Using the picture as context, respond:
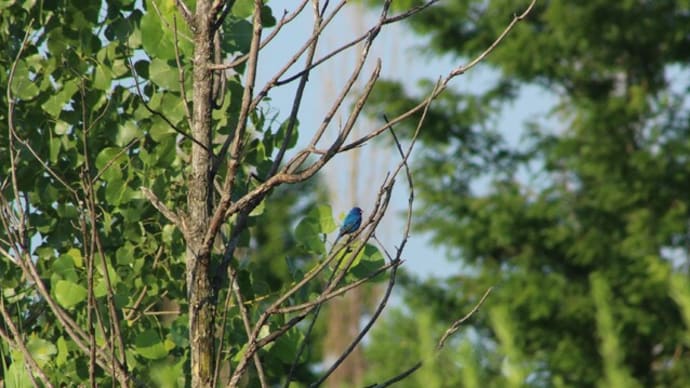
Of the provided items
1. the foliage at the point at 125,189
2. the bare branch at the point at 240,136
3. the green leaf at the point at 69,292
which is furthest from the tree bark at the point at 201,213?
the green leaf at the point at 69,292

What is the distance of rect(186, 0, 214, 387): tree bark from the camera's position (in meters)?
2.17

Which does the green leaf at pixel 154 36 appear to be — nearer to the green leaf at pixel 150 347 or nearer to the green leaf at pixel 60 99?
the green leaf at pixel 60 99

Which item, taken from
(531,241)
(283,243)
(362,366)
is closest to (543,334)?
(531,241)

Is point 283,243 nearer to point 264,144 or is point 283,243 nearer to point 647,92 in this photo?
point 647,92

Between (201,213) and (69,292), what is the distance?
75cm

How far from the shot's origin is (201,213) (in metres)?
2.22

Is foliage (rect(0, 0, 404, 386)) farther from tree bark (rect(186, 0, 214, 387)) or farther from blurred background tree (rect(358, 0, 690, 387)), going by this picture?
blurred background tree (rect(358, 0, 690, 387))

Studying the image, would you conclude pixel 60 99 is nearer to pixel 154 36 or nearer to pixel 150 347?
pixel 154 36

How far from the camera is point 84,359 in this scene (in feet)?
9.74

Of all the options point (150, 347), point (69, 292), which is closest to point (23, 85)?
point (69, 292)

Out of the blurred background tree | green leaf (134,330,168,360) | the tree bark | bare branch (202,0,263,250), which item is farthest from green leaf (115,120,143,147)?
the blurred background tree

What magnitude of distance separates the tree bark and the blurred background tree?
11.2 meters

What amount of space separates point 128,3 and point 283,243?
17.0m

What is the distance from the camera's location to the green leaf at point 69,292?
9.30ft
